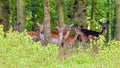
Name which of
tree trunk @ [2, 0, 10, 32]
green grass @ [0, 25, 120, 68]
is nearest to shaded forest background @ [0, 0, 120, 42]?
tree trunk @ [2, 0, 10, 32]

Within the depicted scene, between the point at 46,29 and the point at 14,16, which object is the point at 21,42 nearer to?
the point at 46,29

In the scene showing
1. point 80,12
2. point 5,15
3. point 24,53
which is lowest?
point 80,12

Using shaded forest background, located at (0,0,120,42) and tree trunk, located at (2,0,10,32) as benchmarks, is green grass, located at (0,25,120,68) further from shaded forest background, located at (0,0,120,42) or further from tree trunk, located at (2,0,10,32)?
shaded forest background, located at (0,0,120,42)

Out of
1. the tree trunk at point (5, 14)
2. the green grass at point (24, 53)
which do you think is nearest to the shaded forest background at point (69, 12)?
the tree trunk at point (5, 14)

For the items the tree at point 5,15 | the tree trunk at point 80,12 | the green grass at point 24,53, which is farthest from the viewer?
the tree trunk at point 80,12

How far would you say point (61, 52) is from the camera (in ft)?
44.6

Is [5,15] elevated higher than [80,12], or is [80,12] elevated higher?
[5,15]

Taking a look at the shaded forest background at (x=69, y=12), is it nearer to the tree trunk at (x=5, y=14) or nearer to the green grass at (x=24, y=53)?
the tree trunk at (x=5, y=14)

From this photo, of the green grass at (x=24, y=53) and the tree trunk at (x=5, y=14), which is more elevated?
the green grass at (x=24, y=53)

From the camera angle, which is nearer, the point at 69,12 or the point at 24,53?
the point at 24,53

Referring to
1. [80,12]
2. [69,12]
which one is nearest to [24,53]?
[80,12]

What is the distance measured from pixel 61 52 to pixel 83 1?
11.0m

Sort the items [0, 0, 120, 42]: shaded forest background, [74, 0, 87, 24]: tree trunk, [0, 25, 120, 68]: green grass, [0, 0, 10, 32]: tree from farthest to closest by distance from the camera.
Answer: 1. [0, 0, 120, 42]: shaded forest background
2. [74, 0, 87, 24]: tree trunk
3. [0, 0, 10, 32]: tree
4. [0, 25, 120, 68]: green grass

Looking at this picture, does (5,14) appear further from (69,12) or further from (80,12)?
(69,12)
